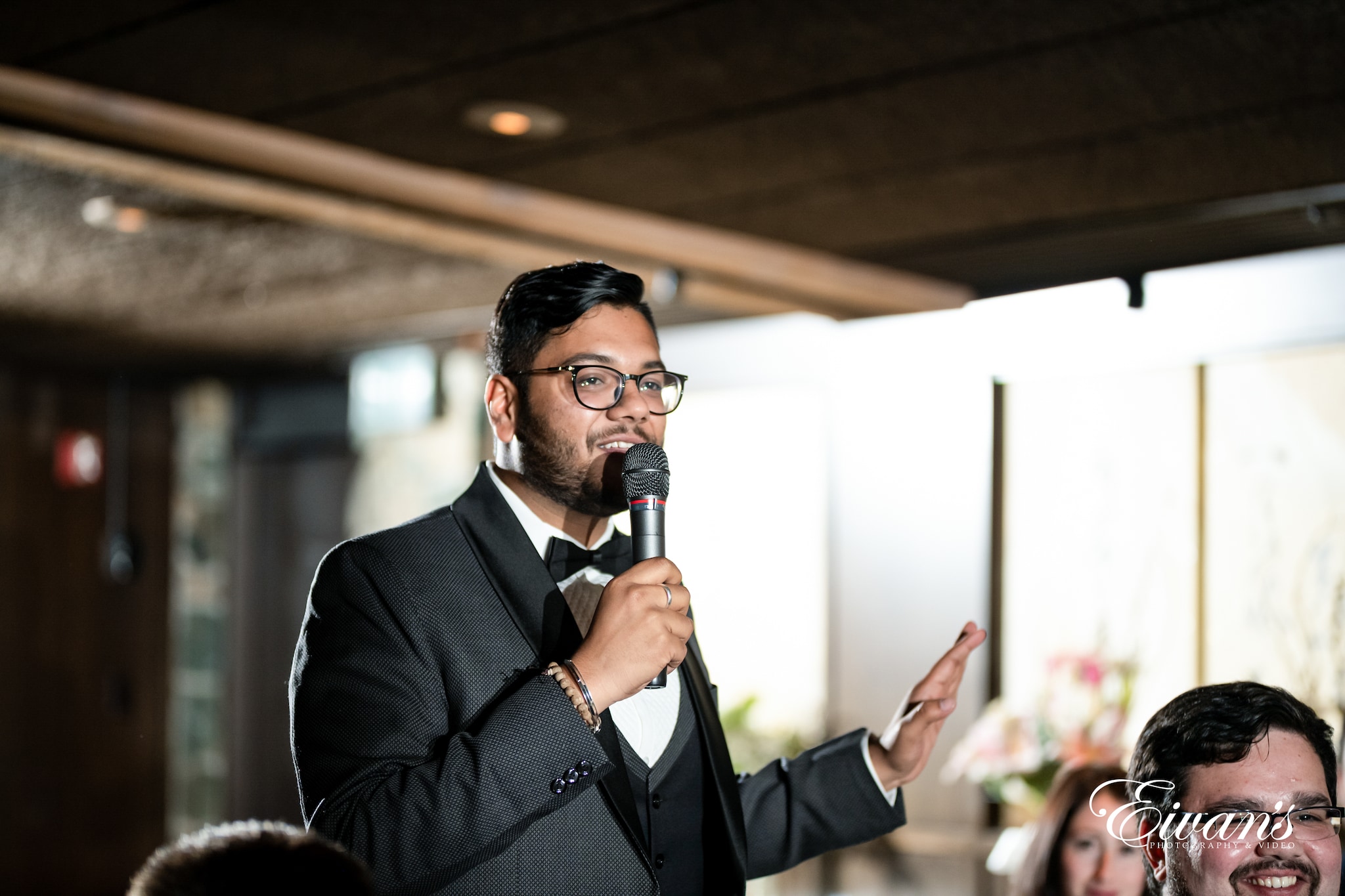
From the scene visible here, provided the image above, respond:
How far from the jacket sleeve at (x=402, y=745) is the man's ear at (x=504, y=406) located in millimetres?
245

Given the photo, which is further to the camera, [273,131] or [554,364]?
[273,131]

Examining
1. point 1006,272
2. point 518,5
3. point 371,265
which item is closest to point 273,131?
point 518,5

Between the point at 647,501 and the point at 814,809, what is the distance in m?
0.62

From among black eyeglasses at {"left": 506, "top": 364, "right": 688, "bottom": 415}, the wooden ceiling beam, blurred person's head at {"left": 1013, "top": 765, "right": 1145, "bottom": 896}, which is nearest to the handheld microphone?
black eyeglasses at {"left": 506, "top": 364, "right": 688, "bottom": 415}

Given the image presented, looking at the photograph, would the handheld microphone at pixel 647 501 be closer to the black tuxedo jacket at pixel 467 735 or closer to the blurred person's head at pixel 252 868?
the black tuxedo jacket at pixel 467 735

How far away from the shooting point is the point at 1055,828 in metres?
2.93

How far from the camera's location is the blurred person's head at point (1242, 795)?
149 centimetres

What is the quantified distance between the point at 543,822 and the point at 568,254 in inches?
105

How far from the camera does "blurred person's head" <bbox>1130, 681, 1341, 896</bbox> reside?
4.90 feet

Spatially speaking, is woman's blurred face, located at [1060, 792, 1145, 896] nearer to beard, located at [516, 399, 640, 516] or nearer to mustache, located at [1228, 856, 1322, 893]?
mustache, located at [1228, 856, 1322, 893]

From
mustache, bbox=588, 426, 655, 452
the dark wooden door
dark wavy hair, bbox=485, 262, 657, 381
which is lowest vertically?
the dark wooden door

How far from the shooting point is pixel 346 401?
6.88 m

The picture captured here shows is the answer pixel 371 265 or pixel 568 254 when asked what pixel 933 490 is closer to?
pixel 568 254

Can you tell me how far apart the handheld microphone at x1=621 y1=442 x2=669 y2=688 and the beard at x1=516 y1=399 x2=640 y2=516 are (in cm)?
7
